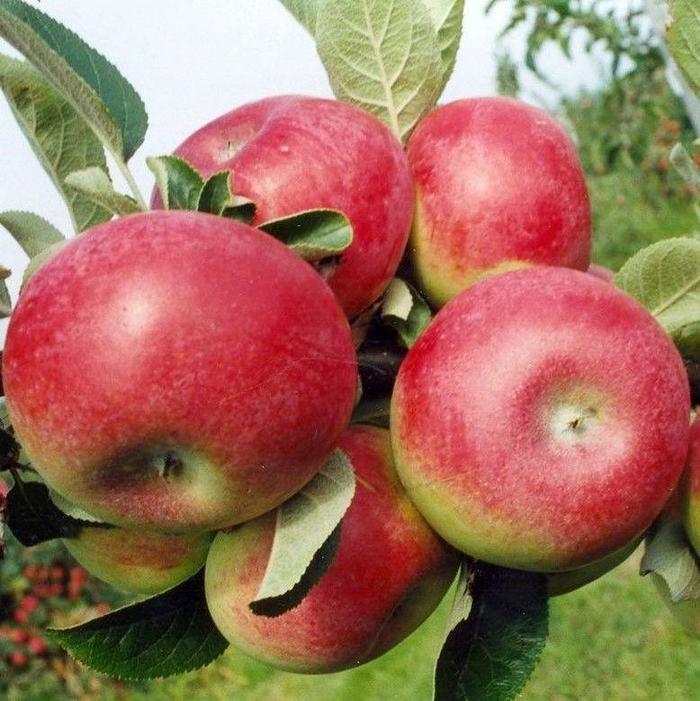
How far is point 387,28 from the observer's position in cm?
86

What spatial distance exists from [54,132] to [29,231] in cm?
8

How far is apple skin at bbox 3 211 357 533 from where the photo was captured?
595 mm

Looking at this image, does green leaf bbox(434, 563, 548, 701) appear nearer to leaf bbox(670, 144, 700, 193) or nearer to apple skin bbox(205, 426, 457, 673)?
apple skin bbox(205, 426, 457, 673)

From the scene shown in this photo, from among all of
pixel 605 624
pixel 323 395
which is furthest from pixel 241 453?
pixel 605 624

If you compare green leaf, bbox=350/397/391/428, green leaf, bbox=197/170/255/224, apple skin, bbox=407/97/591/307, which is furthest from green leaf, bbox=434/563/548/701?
green leaf, bbox=197/170/255/224

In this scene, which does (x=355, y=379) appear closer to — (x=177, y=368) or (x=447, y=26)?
(x=177, y=368)

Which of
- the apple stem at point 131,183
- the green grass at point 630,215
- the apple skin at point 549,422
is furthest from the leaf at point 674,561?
the green grass at point 630,215

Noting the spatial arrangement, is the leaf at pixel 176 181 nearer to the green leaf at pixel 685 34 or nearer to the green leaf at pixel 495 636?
the green leaf at pixel 495 636

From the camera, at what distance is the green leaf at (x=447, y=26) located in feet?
3.00

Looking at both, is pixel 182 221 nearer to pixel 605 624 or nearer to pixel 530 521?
pixel 530 521

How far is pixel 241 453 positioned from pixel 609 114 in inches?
291

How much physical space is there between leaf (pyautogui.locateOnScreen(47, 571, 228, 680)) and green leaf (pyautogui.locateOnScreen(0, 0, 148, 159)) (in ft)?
1.22

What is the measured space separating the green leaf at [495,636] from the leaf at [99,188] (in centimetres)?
39

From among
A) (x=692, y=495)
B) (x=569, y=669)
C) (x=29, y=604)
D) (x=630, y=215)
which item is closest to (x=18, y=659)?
(x=29, y=604)
